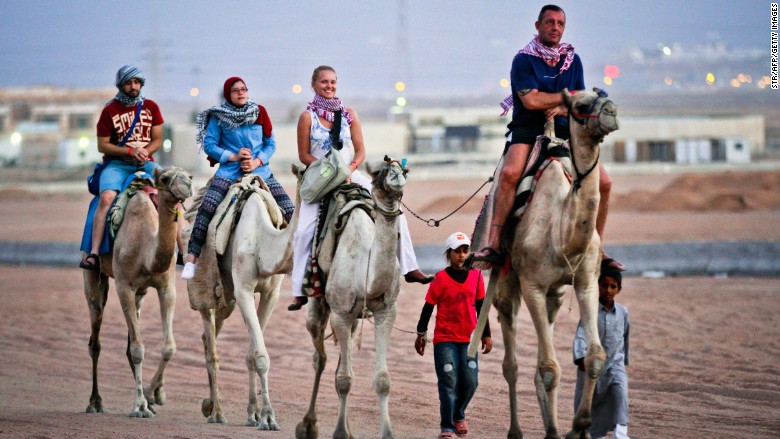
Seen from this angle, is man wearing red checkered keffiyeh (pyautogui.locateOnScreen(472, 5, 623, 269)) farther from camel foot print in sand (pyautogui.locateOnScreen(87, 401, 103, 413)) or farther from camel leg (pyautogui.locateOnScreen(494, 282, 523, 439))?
camel foot print in sand (pyautogui.locateOnScreen(87, 401, 103, 413))

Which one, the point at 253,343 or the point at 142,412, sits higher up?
the point at 253,343

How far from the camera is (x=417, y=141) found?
96.3m

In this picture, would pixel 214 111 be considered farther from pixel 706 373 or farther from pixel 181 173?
pixel 706 373

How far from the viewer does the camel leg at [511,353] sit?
11742mm

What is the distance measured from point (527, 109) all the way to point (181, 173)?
375 cm

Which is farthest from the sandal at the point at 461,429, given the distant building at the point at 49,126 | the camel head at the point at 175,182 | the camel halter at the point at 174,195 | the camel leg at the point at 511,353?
the distant building at the point at 49,126

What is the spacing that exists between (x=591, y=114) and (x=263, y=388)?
14.7 feet

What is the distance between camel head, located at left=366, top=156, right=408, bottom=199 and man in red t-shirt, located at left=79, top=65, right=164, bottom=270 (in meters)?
4.72

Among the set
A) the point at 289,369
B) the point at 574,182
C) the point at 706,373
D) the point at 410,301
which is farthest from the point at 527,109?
the point at 410,301

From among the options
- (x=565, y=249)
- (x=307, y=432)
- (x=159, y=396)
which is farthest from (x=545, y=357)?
(x=159, y=396)

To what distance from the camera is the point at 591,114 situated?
10727mm

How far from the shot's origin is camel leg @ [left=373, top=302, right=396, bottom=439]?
1130 cm

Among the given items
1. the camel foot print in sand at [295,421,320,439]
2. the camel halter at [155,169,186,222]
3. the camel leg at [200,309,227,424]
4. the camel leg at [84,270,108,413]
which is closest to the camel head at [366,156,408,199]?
the camel foot print in sand at [295,421,320,439]

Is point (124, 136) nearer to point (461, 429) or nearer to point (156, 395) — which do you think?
point (156, 395)
